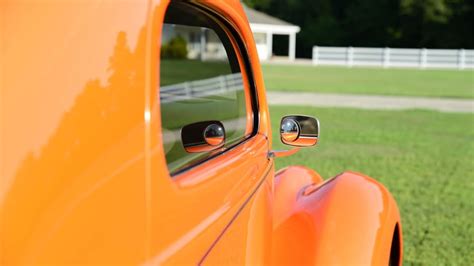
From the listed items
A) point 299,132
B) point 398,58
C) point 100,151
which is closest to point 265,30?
point 398,58

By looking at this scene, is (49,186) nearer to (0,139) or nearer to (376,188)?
(0,139)

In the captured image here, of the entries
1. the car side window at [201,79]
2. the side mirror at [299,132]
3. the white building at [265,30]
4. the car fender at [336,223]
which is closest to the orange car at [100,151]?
the car side window at [201,79]

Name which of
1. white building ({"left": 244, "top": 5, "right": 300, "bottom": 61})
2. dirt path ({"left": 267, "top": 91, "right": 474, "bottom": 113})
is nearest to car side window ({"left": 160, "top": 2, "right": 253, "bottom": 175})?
dirt path ({"left": 267, "top": 91, "right": 474, "bottom": 113})

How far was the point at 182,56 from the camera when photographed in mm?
2549

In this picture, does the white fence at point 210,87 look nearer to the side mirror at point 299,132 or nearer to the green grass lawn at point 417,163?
the side mirror at point 299,132

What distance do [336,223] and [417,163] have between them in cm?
598

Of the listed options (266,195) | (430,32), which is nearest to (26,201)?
(266,195)

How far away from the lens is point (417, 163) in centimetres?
825

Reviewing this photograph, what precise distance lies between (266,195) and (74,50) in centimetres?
122

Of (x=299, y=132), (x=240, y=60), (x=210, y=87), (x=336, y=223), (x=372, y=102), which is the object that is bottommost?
(x=372, y=102)

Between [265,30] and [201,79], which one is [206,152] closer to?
[201,79]

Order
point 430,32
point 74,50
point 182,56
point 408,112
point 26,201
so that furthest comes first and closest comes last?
point 430,32 → point 408,112 → point 182,56 → point 74,50 → point 26,201

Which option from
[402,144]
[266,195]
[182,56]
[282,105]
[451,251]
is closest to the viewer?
[266,195]

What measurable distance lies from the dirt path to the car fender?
13.2 meters
